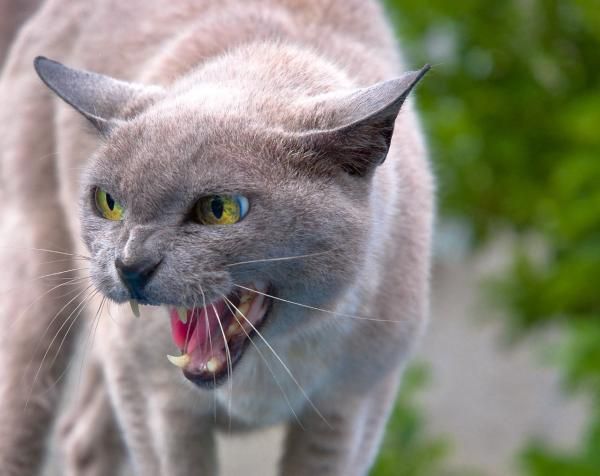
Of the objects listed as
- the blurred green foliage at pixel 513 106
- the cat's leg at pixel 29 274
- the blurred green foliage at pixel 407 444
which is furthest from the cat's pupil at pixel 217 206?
the blurred green foliage at pixel 513 106

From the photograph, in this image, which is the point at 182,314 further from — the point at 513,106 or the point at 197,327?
the point at 513,106

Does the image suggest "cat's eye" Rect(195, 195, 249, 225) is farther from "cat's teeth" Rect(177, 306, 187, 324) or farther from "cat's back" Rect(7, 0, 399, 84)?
"cat's back" Rect(7, 0, 399, 84)

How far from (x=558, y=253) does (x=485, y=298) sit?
2.09 ft

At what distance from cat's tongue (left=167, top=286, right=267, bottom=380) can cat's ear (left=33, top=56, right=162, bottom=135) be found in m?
0.40

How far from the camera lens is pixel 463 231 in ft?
20.8

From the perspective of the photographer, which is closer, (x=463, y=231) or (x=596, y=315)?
(x=596, y=315)

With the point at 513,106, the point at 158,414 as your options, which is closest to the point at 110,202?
the point at 158,414

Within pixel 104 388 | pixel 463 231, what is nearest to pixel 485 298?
pixel 463 231

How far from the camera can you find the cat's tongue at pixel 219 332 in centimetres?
194

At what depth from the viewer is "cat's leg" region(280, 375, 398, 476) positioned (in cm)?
245

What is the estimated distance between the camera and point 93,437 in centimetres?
318

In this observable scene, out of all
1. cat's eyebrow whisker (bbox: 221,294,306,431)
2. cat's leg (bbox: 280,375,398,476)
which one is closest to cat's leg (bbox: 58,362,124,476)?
cat's leg (bbox: 280,375,398,476)

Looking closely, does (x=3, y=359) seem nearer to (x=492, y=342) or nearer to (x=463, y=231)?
(x=463, y=231)

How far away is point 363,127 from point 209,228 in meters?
0.32
